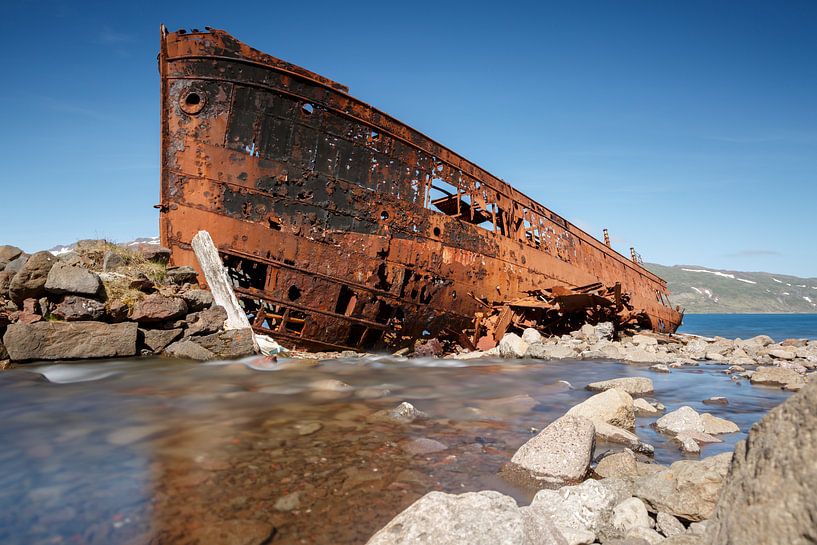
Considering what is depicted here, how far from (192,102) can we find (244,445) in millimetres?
6381

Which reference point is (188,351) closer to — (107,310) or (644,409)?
(107,310)

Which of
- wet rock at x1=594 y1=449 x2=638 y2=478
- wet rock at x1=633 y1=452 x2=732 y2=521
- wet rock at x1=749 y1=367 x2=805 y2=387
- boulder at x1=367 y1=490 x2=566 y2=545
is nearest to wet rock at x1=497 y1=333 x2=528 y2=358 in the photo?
wet rock at x1=749 y1=367 x2=805 y2=387

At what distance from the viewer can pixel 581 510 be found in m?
2.26

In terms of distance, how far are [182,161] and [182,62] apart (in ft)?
5.57

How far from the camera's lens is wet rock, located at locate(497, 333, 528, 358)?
9469 millimetres

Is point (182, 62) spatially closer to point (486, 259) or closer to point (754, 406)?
point (486, 259)

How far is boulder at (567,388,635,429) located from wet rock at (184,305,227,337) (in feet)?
17.4

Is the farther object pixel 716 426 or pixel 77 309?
pixel 77 309

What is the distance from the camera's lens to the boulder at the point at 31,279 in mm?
6246

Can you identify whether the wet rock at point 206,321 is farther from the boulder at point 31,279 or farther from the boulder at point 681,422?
the boulder at point 681,422

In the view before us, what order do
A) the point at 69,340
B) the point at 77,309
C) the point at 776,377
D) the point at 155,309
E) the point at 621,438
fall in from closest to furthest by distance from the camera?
the point at 621,438, the point at 69,340, the point at 77,309, the point at 155,309, the point at 776,377

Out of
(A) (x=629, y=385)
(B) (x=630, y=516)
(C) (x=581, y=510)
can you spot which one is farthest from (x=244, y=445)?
(A) (x=629, y=385)

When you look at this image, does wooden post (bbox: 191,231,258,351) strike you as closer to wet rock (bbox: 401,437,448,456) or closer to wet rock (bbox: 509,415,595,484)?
wet rock (bbox: 401,437,448,456)

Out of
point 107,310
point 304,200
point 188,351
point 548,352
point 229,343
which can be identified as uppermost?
point 304,200
